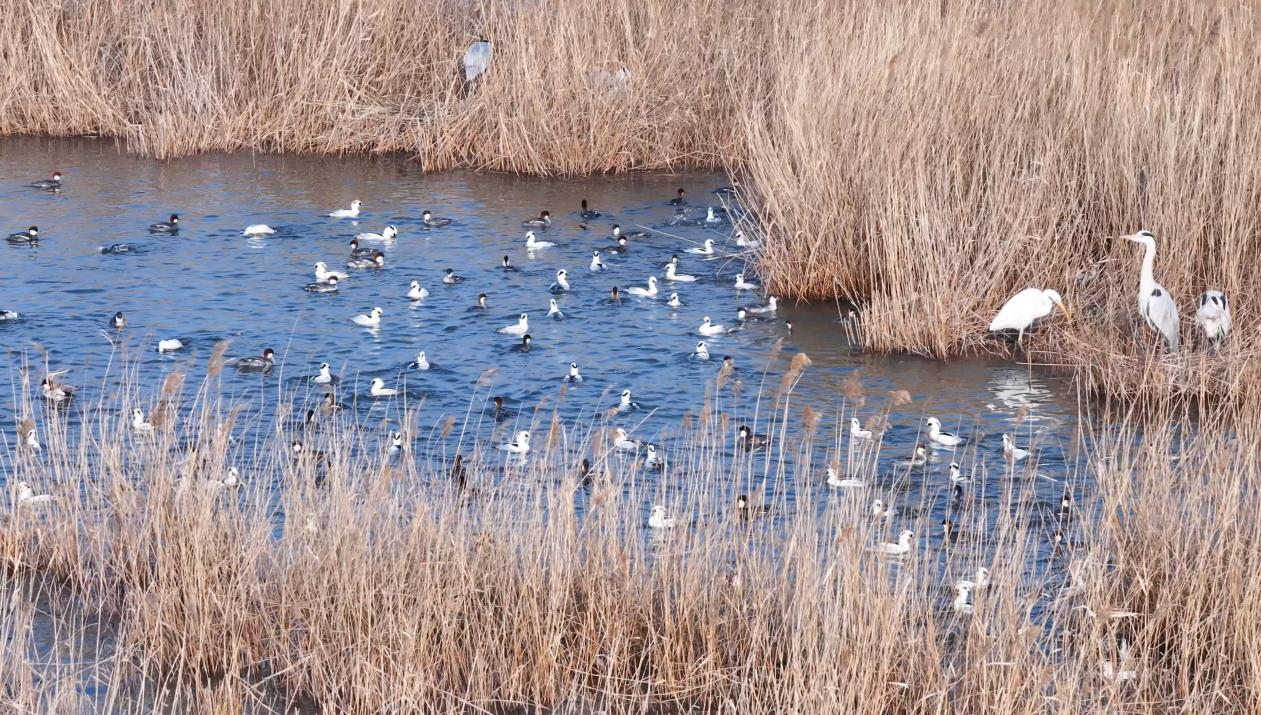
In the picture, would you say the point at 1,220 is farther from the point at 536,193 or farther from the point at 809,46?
the point at 809,46

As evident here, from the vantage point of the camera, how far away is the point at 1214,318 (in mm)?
9984

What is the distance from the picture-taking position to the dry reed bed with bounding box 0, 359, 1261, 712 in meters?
5.34

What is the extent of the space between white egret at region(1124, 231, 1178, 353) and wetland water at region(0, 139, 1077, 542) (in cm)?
75

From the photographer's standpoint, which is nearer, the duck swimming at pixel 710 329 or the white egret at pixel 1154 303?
the white egret at pixel 1154 303

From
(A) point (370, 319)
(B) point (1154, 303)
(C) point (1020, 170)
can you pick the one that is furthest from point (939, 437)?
(A) point (370, 319)

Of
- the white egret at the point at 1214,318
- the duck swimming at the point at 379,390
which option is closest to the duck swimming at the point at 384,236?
the duck swimming at the point at 379,390

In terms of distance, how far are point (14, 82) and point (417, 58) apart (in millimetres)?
4911

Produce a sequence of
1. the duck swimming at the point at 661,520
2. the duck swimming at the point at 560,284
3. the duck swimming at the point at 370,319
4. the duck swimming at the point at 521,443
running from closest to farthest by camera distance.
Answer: the duck swimming at the point at 661,520
the duck swimming at the point at 521,443
the duck swimming at the point at 370,319
the duck swimming at the point at 560,284

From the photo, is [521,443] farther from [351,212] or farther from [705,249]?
[351,212]

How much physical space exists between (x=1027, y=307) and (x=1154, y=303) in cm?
91

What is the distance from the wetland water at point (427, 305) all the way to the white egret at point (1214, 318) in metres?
0.99

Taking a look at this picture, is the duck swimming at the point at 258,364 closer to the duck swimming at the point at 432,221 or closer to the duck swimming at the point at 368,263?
the duck swimming at the point at 368,263

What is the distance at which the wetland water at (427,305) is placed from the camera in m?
10.3

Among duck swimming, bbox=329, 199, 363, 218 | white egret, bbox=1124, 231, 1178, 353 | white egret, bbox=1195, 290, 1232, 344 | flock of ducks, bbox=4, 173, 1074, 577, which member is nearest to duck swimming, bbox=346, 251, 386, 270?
flock of ducks, bbox=4, 173, 1074, 577
